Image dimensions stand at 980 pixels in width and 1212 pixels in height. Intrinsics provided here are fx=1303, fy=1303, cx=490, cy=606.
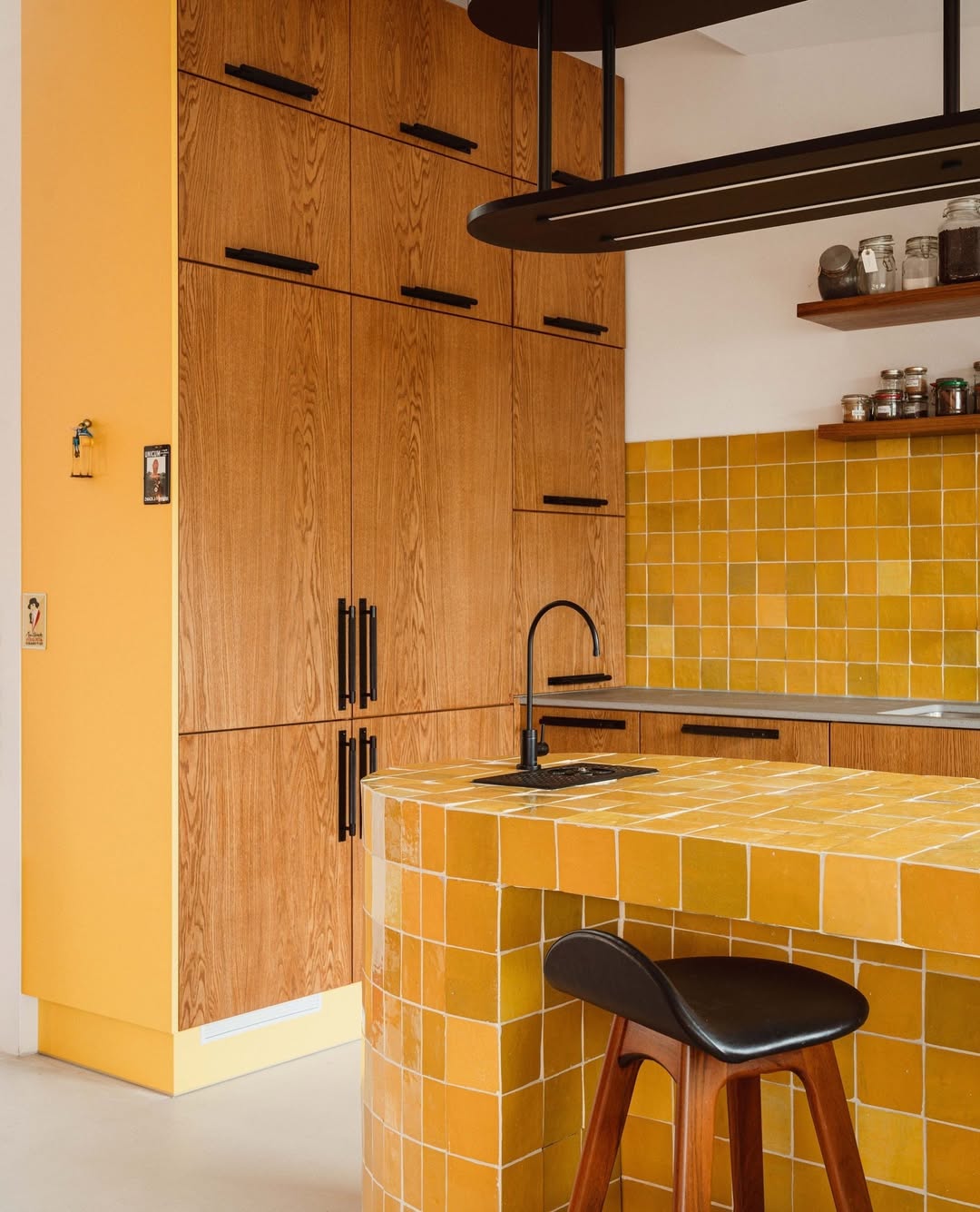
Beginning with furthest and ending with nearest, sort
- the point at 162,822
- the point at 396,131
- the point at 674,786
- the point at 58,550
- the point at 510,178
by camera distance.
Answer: the point at 510,178 < the point at 396,131 < the point at 58,550 < the point at 162,822 < the point at 674,786

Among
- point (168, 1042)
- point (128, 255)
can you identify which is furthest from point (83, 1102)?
point (128, 255)

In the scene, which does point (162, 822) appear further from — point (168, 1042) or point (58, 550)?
point (58, 550)

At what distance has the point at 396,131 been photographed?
388cm

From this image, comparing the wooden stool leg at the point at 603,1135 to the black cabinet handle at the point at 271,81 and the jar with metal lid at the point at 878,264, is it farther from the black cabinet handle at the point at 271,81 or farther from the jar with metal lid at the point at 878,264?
the jar with metal lid at the point at 878,264

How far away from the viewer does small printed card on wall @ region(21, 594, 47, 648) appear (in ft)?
11.9

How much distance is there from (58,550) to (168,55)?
132cm

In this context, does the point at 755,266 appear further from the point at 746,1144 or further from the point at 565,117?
the point at 746,1144

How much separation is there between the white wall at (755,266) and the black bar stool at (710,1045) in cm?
284

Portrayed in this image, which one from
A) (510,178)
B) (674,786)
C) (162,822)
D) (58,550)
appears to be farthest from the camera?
(510,178)

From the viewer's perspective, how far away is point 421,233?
13.0ft

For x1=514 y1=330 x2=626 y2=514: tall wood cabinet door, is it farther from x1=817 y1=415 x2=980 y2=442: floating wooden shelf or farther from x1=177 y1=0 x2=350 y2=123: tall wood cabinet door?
x1=177 y1=0 x2=350 y2=123: tall wood cabinet door

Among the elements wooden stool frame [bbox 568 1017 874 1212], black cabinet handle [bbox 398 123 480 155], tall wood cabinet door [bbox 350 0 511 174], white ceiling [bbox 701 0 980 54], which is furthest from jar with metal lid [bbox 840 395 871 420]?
wooden stool frame [bbox 568 1017 874 1212]

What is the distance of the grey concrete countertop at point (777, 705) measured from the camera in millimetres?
3619

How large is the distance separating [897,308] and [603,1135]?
2825 mm
